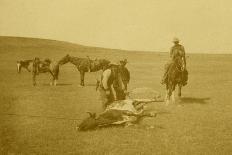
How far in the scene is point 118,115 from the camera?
12.6 metres

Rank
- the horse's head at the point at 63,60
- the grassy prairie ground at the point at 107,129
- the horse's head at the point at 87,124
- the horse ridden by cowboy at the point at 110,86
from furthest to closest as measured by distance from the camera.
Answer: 1. the horse's head at the point at 63,60
2. the horse ridden by cowboy at the point at 110,86
3. the horse's head at the point at 87,124
4. the grassy prairie ground at the point at 107,129

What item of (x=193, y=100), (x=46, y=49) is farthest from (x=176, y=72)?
(x=46, y=49)

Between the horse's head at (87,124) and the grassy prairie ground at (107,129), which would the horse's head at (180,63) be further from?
the horse's head at (87,124)

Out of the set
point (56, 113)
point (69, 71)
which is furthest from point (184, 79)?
point (69, 71)

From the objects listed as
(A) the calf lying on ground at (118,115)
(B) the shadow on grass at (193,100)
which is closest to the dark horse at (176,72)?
(B) the shadow on grass at (193,100)

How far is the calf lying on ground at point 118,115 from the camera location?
12.1 metres

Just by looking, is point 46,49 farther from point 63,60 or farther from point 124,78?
point 124,78

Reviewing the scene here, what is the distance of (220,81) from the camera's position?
26203 millimetres

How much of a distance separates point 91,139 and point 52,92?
32.9 feet

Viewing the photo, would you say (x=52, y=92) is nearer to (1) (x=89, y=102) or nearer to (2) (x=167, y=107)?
(1) (x=89, y=102)

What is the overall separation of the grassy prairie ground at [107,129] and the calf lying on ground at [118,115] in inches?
8.7

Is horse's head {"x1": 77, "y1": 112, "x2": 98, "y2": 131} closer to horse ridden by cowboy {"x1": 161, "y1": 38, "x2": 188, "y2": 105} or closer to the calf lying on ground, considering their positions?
the calf lying on ground

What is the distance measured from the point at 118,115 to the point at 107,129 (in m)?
0.57

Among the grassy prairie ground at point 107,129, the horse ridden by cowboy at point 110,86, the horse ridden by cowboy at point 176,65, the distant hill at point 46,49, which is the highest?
the distant hill at point 46,49
